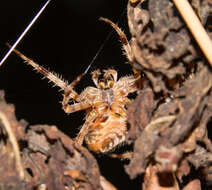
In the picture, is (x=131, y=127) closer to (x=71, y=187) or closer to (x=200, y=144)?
(x=200, y=144)

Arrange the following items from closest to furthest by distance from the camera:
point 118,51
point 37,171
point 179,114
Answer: point 179,114
point 37,171
point 118,51

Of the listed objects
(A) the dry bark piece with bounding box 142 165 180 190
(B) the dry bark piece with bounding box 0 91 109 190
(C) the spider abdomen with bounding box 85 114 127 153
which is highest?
(B) the dry bark piece with bounding box 0 91 109 190

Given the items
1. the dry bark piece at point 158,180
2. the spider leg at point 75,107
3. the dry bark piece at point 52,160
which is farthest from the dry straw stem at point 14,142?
the spider leg at point 75,107

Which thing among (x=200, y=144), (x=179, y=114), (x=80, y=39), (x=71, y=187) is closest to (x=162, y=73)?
(x=179, y=114)

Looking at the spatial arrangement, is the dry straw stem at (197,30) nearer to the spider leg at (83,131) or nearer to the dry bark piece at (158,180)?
the dry bark piece at (158,180)

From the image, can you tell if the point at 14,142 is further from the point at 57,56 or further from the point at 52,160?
the point at 57,56

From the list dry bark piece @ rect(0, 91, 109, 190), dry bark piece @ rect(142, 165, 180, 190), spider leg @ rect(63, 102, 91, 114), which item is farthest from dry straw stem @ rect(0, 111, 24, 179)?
spider leg @ rect(63, 102, 91, 114)

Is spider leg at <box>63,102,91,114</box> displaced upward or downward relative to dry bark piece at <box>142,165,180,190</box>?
upward

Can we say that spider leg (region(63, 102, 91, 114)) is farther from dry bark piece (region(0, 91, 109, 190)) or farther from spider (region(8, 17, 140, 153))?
dry bark piece (region(0, 91, 109, 190))
